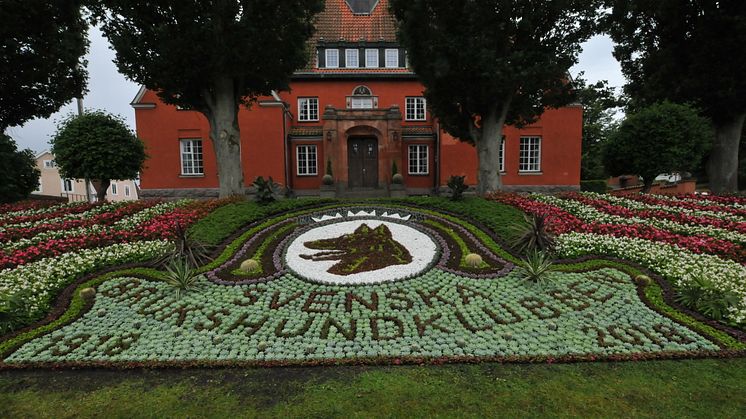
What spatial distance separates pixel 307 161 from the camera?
2502cm

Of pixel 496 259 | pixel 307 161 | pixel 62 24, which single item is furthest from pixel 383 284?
pixel 62 24

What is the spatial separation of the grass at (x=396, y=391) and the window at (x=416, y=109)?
2328cm

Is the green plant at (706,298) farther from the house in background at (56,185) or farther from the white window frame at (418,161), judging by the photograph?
the house in background at (56,185)

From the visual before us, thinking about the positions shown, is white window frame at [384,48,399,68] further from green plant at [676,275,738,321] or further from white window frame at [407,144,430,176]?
green plant at [676,275,738,321]

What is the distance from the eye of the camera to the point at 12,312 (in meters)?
6.31

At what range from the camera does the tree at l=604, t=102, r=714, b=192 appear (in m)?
18.0

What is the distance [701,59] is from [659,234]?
566 inches

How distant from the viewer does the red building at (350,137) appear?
73.3 ft

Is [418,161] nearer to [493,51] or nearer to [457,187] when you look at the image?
[457,187]

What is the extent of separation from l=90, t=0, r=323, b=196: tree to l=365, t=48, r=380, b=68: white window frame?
12369 mm

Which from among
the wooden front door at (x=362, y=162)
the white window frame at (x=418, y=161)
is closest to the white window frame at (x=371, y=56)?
the wooden front door at (x=362, y=162)

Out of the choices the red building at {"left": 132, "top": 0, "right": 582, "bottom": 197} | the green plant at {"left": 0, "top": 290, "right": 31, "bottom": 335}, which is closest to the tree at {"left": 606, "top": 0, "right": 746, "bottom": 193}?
the red building at {"left": 132, "top": 0, "right": 582, "bottom": 197}

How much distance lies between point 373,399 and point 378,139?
19443 mm

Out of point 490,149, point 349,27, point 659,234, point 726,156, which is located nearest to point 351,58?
point 349,27
